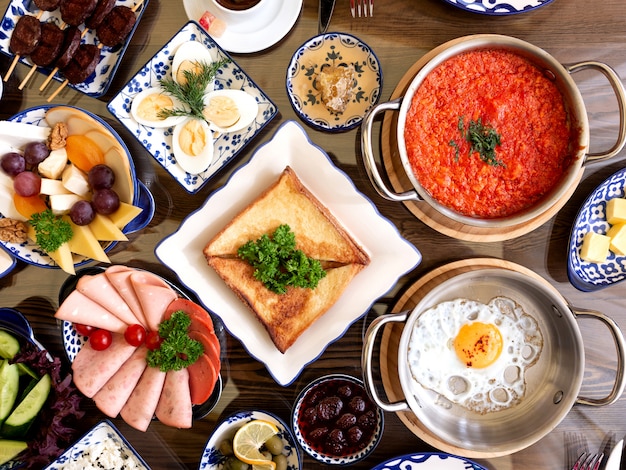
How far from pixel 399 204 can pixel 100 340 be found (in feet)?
5.40

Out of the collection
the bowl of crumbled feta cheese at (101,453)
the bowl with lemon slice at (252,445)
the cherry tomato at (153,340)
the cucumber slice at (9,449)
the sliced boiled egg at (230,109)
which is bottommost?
the cucumber slice at (9,449)

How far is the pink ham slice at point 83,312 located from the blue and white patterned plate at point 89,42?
1.03 metres

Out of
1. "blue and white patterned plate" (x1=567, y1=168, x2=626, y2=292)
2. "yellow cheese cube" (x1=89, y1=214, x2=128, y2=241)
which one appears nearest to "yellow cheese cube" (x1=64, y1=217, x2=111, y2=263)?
"yellow cheese cube" (x1=89, y1=214, x2=128, y2=241)

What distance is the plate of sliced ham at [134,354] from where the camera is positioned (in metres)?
2.62

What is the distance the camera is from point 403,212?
2.78 meters

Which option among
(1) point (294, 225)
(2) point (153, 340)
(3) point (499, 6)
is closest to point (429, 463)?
(1) point (294, 225)

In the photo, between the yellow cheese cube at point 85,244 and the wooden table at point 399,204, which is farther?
the wooden table at point 399,204

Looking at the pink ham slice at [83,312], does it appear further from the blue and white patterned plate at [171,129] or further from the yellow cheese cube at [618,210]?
the yellow cheese cube at [618,210]

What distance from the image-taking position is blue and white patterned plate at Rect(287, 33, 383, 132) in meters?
2.72

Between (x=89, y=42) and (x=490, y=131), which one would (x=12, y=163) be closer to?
(x=89, y=42)

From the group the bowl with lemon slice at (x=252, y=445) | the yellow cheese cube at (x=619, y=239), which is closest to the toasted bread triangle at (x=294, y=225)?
the bowl with lemon slice at (x=252, y=445)

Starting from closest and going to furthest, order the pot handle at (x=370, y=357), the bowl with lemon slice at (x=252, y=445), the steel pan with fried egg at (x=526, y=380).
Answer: the pot handle at (x=370, y=357), the steel pan with fried egg at (x=526, y=380), the bowl with lemon slice at (x=252, y=445)

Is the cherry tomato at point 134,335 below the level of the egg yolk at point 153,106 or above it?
below

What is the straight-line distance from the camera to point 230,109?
264 cm
